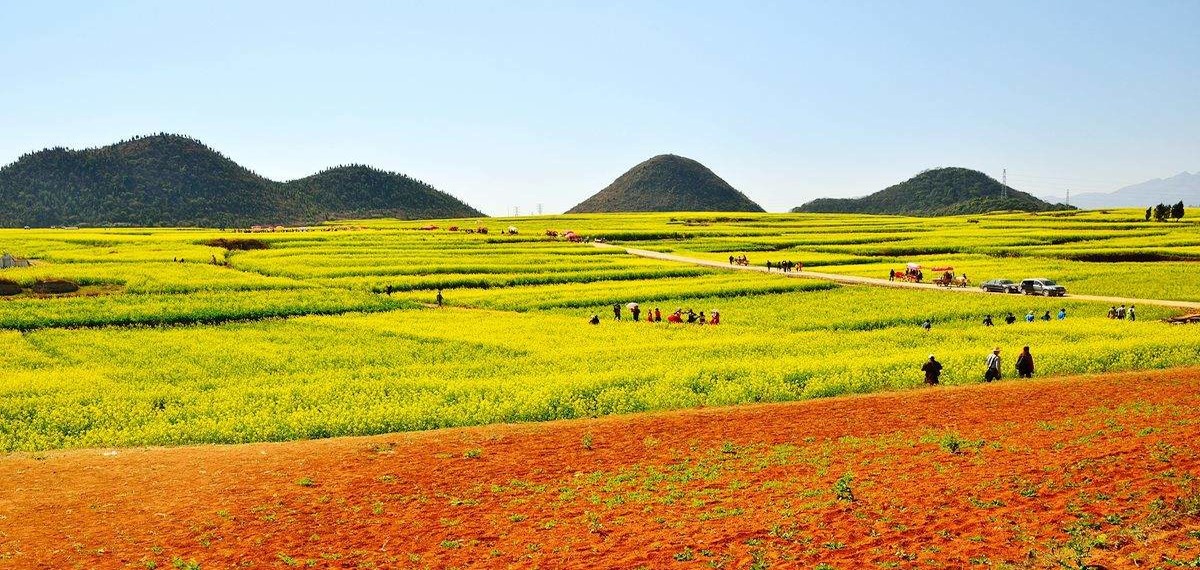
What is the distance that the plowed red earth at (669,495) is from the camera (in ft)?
44.1

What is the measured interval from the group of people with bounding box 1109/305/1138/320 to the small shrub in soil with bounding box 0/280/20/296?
63782 mm

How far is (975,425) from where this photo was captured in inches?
811

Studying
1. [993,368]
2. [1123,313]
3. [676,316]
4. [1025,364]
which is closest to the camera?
[993,368]

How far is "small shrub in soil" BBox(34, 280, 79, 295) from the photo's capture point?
5481 cm

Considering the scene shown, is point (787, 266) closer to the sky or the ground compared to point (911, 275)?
closer to the sky

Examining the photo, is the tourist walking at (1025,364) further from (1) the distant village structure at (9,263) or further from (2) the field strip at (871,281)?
(1) the distant village structure at (9,263)

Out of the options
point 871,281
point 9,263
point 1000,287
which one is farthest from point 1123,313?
point 9,263

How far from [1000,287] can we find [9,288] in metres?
64.5

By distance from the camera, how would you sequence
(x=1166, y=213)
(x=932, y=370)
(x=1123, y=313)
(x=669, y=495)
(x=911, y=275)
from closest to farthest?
1. (x=669, y=495)
2. (x=932, y=370)
3. (x=1123, y=313)
4. (x=911, y=275)
5. (x=1166, y=213)

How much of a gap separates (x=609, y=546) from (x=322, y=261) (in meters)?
67.8

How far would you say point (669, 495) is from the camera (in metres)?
16.4

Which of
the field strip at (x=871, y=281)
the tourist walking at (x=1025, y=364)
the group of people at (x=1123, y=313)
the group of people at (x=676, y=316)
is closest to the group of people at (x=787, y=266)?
the field strip at (x=871, y=281)

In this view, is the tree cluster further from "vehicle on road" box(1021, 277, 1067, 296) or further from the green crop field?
"vehicle on road" box(1021, 277, 1067, 296)

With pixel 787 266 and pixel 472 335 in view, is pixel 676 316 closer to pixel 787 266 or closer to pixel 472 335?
pixel 472 335
